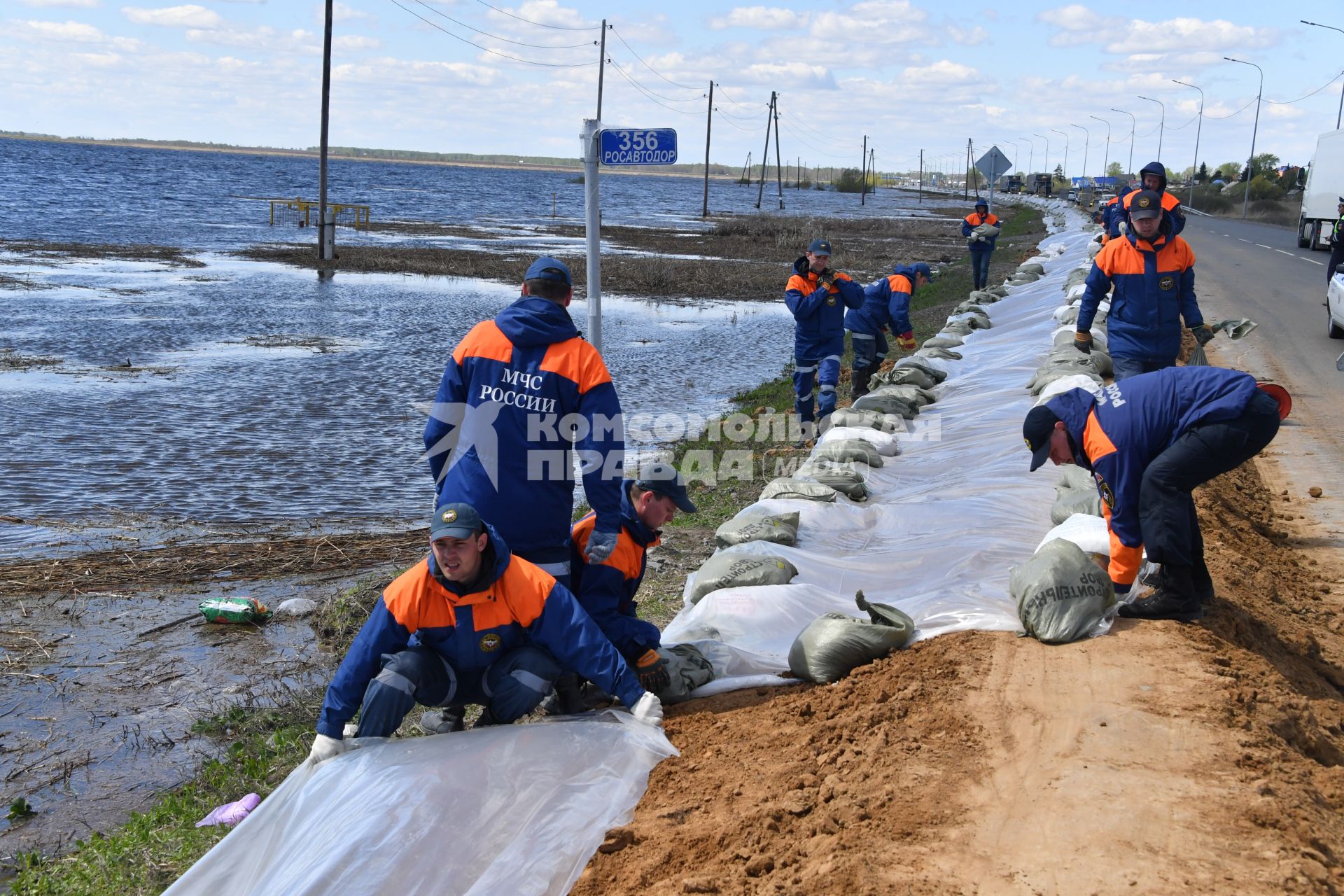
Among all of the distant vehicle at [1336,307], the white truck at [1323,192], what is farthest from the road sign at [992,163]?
the distant vehicle at [1336,307]

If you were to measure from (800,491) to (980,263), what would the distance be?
1143cm

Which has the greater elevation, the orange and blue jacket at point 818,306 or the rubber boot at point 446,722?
the orange and blue jacket at point 818,306

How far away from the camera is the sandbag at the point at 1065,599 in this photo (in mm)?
4191

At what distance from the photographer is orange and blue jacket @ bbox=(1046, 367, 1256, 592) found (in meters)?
4.22

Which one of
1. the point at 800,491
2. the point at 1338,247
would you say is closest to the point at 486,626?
the point at 800,491

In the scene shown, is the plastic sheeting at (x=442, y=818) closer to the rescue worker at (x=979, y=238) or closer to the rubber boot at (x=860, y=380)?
the rubber boot at (x=860, y=380)

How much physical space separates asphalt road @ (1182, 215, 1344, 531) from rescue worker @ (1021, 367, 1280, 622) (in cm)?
257

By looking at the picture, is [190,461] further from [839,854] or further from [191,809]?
[839,854]

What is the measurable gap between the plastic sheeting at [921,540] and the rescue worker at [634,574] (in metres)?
0.34

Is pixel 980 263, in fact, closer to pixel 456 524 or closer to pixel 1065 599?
pixel 1065 599

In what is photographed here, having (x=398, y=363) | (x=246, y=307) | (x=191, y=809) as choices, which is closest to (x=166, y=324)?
(x=246, y=307)

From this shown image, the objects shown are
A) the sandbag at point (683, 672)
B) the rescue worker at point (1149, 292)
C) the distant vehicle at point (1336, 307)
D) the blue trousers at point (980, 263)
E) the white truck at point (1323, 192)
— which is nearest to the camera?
the sandbag at point (683, 672)

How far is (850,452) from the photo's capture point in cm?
715

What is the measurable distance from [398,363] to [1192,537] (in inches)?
474
